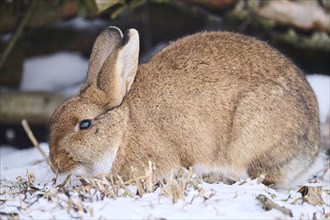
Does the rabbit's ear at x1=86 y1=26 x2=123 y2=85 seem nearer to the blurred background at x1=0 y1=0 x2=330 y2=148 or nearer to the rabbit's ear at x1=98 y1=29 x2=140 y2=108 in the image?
the rabbit's ear at x1=98 y1=29 x2=140 y2=108

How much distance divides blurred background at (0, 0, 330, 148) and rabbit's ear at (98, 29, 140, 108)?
6.32ft

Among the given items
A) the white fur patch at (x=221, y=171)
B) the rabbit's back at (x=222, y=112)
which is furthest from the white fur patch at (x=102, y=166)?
the white fur patch at (x=221, y=171)

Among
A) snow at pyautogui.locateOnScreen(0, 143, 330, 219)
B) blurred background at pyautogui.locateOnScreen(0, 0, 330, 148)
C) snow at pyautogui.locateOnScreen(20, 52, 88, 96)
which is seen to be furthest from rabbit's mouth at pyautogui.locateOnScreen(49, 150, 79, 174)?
snow at pyautogui.locateOnScreen(20, 52, 88, 96)

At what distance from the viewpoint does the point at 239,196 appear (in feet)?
14.2

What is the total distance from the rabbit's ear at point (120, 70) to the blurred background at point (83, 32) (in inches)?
75.9

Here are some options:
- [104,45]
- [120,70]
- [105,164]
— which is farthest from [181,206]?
[104,45]

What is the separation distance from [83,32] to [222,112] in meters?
3.79

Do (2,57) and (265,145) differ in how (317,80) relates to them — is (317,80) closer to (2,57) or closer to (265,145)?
(265,145)

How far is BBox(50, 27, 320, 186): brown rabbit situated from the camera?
496 centimetres

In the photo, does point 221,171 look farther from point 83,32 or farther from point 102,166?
point 83,32

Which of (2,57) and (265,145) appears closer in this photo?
Answer: (265,145)

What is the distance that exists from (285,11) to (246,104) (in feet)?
8.76

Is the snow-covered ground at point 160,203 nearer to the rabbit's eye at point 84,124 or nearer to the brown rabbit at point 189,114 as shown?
the brown rabbit at point 189,114

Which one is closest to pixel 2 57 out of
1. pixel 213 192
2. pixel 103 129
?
pixel 103 129
